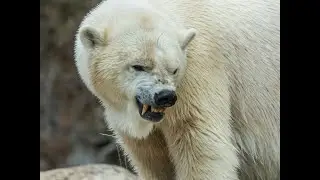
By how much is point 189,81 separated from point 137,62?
25cm

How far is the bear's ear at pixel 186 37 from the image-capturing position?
2314mm

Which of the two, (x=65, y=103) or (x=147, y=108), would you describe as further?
(x=65, y=103)

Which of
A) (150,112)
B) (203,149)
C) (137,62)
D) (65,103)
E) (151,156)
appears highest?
(137,62)

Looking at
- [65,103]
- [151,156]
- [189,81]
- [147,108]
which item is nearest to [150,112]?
[147,108]

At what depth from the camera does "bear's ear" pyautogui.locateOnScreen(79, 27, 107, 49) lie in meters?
2.32

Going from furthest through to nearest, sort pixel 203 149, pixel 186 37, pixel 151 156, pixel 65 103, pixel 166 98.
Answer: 1. pixel 65 103
2. pixel 151 156
3. pixel 203 149
4. pixel 186 37
5. pixel 166 98

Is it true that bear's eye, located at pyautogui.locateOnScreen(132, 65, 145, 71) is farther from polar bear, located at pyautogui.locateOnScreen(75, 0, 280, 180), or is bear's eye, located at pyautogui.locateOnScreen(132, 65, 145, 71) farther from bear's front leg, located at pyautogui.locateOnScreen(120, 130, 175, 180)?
bear's front leg, located at pyautogui.locateOnScreen(120, 130, 175, 180)

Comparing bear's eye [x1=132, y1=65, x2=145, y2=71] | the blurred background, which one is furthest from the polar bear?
the blurred background

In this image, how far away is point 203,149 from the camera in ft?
8.02

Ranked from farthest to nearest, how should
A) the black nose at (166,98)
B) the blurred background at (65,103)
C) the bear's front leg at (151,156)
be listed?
the blurred background at (65,103), the bear's front leg at (151,156), the black nose at (166,98)

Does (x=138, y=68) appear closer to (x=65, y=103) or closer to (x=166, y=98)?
(x=166, y=98)

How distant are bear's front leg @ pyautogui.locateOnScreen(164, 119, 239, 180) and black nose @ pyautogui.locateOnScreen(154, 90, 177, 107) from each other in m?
0.30

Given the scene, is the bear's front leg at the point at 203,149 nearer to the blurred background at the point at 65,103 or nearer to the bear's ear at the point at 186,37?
the bear's ear at the point at 186,37

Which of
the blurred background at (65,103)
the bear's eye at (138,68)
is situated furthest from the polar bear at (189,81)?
the blurred background at (65,103)
